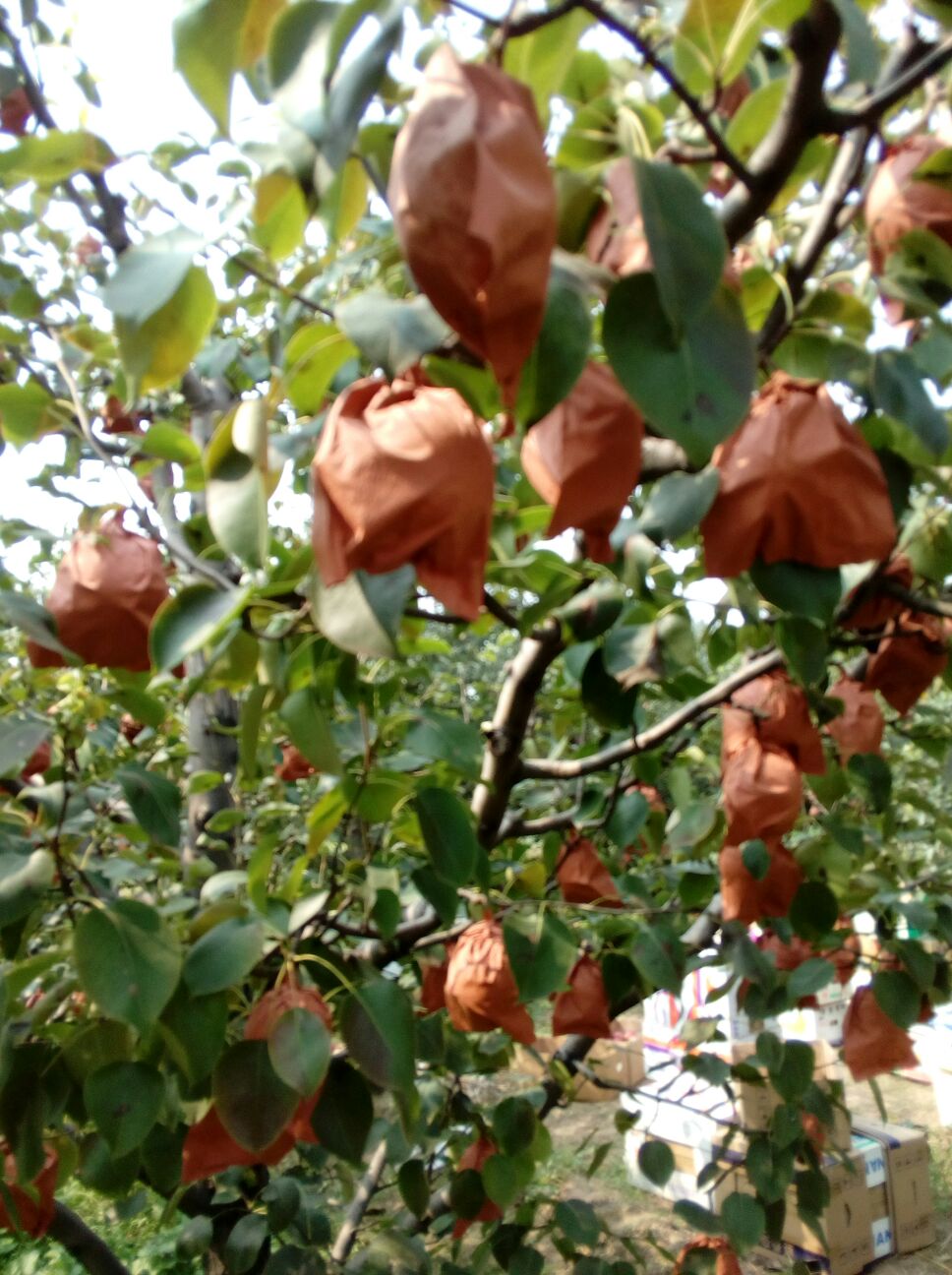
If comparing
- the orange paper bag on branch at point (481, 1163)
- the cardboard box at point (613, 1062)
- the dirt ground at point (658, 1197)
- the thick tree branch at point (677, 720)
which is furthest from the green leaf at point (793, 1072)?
the cardboard box at point (613, 1062)

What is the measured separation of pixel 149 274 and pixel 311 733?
0.36 meters

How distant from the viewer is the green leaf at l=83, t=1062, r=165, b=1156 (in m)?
0.70

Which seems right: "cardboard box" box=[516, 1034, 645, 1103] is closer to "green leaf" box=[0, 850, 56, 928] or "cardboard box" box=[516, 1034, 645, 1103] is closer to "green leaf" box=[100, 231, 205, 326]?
"green leaf" box=[0, 850, 56, 928]

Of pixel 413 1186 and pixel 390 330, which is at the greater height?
pixel 390 330

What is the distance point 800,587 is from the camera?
0.53 metres

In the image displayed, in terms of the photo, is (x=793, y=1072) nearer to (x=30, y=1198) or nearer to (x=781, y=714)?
(x=781, y=714)

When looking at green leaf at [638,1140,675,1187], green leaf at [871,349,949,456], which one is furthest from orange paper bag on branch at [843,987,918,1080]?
green leaf at [871,349,949,456]

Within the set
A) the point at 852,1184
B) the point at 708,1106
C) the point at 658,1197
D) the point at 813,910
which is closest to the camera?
the point at 813,910

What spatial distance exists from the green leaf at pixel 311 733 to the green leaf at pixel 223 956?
0.17 meters

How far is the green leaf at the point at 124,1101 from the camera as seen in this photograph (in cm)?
70

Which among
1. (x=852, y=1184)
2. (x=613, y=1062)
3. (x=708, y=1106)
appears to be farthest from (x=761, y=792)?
(x=613, y=1062)

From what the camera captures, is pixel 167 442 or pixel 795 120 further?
pixel 167 442

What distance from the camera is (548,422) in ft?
1.39

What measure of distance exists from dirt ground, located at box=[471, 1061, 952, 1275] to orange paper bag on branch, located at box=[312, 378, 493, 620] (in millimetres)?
2426
